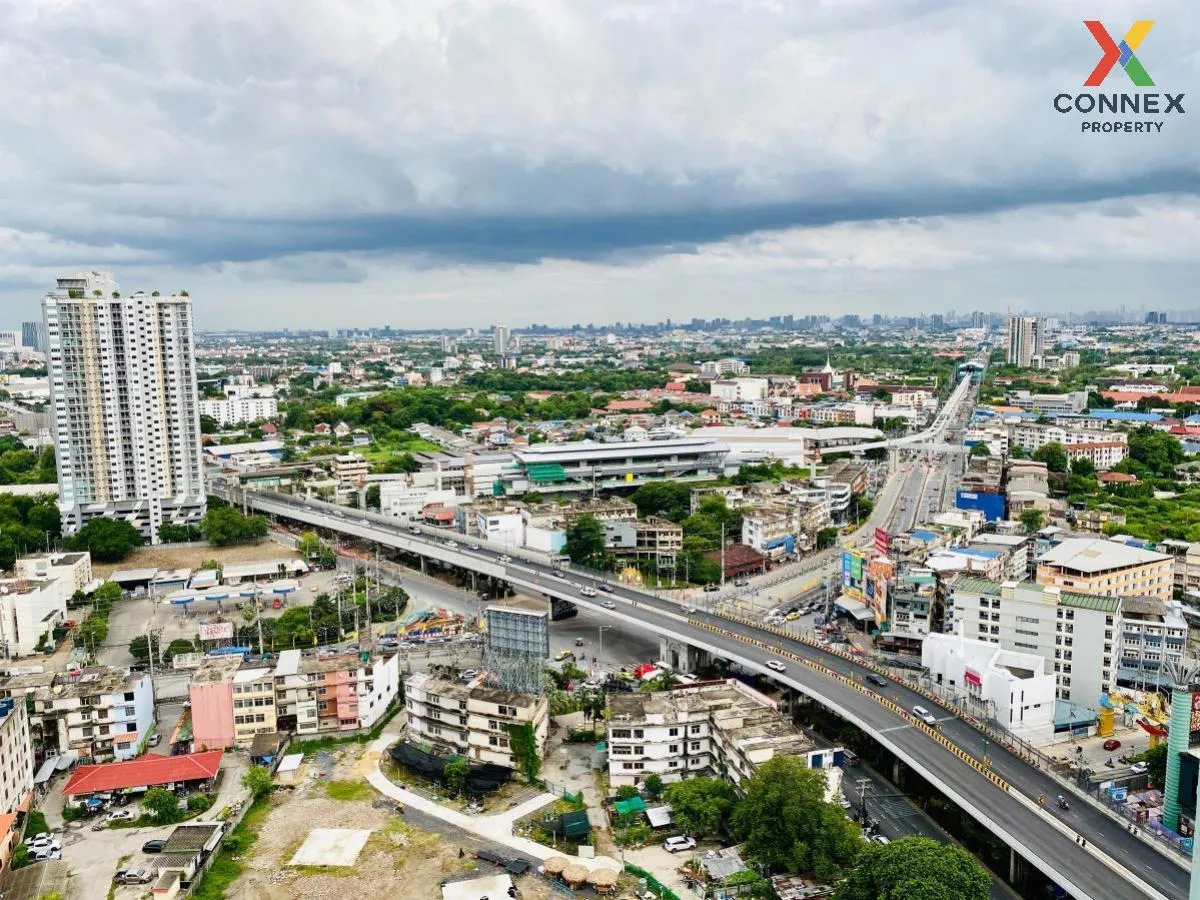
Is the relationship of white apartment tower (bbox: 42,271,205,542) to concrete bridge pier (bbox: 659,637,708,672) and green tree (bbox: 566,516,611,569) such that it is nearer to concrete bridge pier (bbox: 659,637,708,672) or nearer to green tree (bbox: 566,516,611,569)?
green tree (bbox: 566,516,611,569)

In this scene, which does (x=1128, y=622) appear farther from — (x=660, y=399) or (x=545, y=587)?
(x=660, y=399)

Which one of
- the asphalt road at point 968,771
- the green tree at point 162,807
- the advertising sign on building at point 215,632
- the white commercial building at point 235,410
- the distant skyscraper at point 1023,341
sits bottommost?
the green tree at point 162,807

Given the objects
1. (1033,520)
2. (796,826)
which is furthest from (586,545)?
(796,826)

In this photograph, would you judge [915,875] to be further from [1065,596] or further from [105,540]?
[105,540]

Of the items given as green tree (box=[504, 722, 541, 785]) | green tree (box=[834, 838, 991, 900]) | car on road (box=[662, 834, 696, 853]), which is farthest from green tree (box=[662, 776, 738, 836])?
green tree (box=[834, 838, 991, 900])

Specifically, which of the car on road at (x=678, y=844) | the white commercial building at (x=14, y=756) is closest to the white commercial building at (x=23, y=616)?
the white commercial building at (x=14, y=756)

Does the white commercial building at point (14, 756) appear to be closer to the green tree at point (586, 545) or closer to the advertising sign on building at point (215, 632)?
the advertising sign on building at point (215, 632)

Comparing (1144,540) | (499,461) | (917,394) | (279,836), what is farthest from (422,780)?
(917,394)
